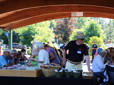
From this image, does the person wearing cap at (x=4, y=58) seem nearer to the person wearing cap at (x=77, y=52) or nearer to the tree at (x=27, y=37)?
the person wearing cap at (x=77, y=52)

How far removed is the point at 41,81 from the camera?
132 inches

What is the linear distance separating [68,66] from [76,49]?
0.45 meters

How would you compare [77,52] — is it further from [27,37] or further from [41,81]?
[27,37]

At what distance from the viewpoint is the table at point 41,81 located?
3285 millimetres

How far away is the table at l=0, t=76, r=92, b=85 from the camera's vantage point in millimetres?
3285

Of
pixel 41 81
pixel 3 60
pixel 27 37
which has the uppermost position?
pixel 27 37

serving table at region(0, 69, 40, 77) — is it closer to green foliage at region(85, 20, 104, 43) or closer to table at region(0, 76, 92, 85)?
table at region(0, 76, 92, 85)

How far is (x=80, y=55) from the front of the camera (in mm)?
4176

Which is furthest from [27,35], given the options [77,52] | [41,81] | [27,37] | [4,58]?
[41,81]

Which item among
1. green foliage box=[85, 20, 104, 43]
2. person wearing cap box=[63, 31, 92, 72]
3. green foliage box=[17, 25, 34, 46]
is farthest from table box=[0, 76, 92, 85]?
green foliage box=[17, 25, 34, 46]

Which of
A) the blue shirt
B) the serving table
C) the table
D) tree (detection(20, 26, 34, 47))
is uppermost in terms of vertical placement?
tree (detection(20, 26, 34, 47))

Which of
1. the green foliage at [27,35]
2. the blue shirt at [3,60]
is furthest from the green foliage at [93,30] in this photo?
the blue shirt at [3,60]

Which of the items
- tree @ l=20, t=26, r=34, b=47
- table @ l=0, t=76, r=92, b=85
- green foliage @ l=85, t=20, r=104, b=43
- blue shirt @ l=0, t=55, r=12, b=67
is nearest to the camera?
table @ l=0, t=76, r=92, b=85

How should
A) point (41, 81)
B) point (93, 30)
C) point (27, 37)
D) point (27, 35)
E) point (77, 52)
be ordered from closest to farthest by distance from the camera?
point (41, 81), point (77, 52), point (93, 30), point (27, 35), point (27, 37)
